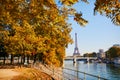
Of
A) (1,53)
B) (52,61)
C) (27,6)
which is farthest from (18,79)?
(1,53)

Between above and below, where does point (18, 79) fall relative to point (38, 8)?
below

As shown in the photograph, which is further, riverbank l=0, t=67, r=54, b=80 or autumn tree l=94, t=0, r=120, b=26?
riverbank l=0, t=67, r=54, b=80

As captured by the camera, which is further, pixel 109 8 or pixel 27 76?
pixel 27 76

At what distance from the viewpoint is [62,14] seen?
35.9ft

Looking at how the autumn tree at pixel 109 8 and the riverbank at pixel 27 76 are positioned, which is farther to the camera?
the riverbank at pixel 27 76

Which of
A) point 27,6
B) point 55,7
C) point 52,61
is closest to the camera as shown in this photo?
point 55,7

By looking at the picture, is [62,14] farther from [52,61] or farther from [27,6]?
[52,61]

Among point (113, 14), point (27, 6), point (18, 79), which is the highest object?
point (27, 6)

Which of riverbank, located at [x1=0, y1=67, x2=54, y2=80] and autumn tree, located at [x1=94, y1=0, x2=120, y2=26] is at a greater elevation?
autumn tree, located at [x1=94, y1=0, x2=120, y2=26]

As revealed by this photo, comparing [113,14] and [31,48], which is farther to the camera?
[31,48]

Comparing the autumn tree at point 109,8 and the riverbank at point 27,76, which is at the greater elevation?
the autumn tree at point 109,8

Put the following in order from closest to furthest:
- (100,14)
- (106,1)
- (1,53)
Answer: (106,1)
(100,14)
(1,53)

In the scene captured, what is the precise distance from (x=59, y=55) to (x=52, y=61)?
7315 mm

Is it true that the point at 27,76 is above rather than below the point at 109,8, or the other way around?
below
